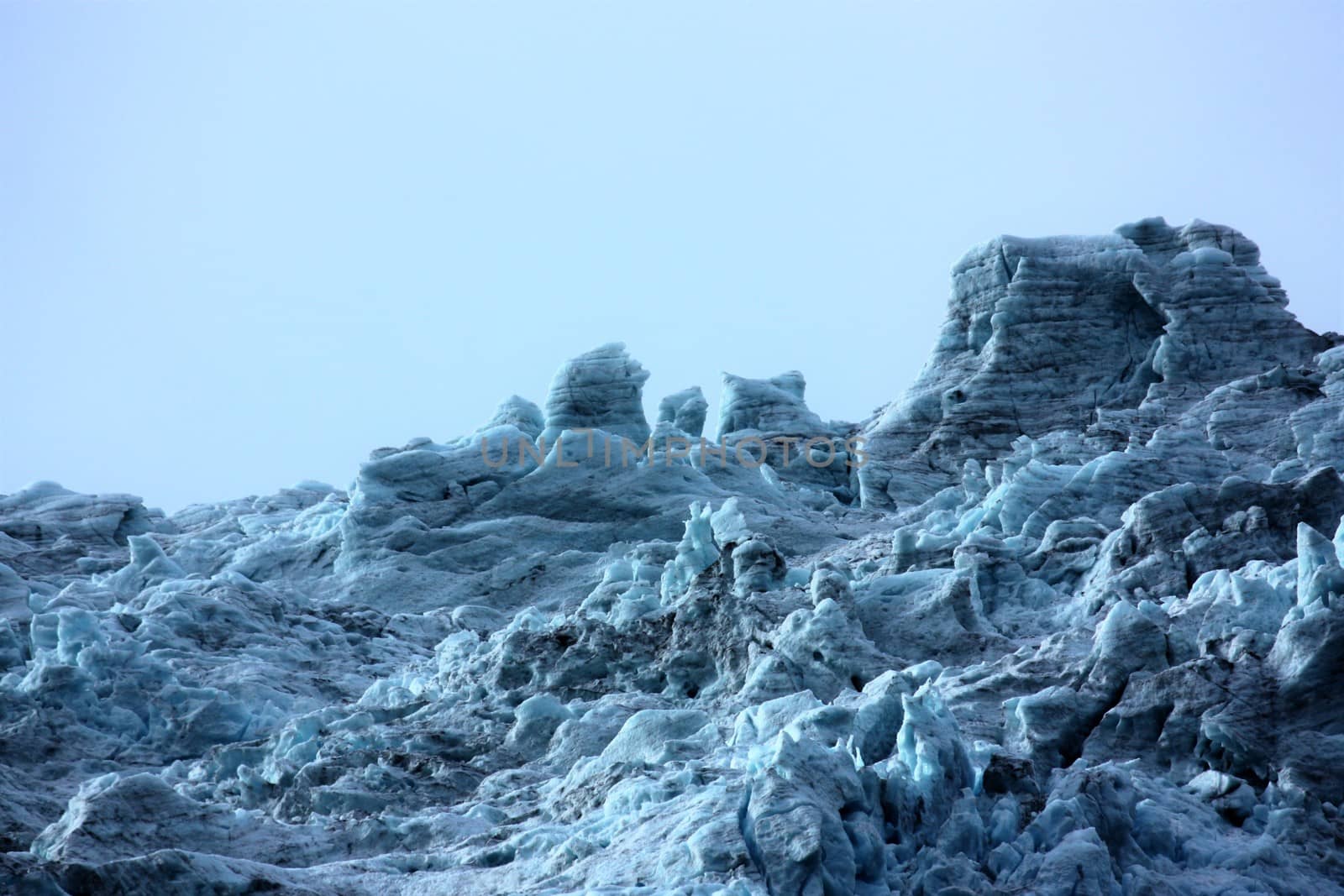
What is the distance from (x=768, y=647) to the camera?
1677cm

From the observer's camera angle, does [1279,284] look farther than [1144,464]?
Yes

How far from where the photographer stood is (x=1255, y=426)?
2998 centimetres

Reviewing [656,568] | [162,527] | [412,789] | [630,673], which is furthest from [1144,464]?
[162,527]

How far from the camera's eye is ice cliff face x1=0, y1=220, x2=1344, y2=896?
10.2 metres

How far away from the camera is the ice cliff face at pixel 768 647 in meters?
10.2

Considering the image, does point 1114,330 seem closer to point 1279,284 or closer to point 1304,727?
point 1279,284

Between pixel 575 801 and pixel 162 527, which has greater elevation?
pixel 162 527

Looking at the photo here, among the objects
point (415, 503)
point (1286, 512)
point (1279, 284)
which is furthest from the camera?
point (1279, 284)

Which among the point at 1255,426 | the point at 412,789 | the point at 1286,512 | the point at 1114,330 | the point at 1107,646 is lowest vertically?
the point at 412,789

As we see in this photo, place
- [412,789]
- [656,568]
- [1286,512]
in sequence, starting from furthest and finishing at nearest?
[656,568], [1286,512], [412,789]

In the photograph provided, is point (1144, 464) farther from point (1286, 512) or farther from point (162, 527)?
point (162, 527)

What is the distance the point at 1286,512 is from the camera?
1803 cm

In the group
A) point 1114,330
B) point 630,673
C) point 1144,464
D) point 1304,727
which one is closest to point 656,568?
point 630,673

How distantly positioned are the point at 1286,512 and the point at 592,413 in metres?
22.2
